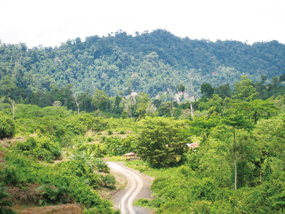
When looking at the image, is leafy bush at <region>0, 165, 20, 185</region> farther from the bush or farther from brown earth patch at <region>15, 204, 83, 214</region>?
the bush

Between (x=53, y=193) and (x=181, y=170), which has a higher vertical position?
(x=53, y=193)

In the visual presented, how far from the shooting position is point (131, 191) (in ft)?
67.2

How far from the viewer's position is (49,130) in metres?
38.6

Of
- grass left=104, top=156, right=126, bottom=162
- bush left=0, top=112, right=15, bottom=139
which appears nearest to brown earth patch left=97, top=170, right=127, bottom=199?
grass left=104, top=156, right=126, bottom=162

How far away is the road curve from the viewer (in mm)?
16641

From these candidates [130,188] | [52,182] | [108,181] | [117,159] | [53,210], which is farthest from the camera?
[117,159]

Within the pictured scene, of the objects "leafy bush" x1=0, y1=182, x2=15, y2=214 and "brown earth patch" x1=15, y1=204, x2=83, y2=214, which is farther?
"brown earth patch" x1=15, y1=204, x2=83, y2=214

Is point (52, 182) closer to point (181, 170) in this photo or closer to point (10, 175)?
point (10, 175)

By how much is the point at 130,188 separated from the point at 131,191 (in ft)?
2.85

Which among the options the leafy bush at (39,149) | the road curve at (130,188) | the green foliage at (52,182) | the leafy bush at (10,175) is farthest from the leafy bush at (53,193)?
the leafy bush at (39,149)

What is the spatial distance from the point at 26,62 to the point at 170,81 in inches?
3829

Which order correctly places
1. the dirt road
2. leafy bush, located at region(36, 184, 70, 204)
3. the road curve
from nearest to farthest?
leafy bush, located at region(36, 184, 70, 204) < the dirt road < the road curve

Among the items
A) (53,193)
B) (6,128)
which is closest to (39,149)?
(6,128)

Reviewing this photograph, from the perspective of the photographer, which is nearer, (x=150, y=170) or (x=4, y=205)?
(x=4, y=205)
